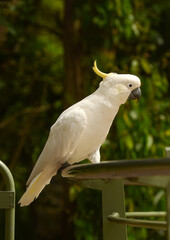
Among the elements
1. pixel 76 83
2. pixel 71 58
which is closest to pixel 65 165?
pixel 76 83

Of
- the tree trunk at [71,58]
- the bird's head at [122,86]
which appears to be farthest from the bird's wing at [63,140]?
the tree trunk at [71,58]

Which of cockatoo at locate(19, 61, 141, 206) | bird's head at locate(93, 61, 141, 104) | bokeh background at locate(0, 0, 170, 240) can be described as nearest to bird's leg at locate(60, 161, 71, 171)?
cockatoo at locate(19, 61, 141, 206)

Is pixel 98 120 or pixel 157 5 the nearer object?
pixel 98 120

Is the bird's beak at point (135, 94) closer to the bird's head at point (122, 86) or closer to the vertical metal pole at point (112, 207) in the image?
the bird's head at point (122, 86)

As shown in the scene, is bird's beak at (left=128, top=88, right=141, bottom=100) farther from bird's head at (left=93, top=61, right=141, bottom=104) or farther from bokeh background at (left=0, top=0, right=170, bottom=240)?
bokeh background at (left=0, top=0, right=170, bottom=240)

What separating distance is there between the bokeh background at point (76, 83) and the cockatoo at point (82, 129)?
3.18 ft

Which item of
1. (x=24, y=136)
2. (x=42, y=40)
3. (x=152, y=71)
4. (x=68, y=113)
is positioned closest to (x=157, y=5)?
(x=152, y=71)

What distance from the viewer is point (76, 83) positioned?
258 cm

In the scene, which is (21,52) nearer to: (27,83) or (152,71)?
(27,83)

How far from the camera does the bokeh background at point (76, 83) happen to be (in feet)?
7.37

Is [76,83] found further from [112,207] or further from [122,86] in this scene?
[112,207]

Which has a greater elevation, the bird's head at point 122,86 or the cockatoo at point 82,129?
the bird's head at point 122,86

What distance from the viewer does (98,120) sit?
3.78ft

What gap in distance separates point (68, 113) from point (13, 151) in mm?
1902
